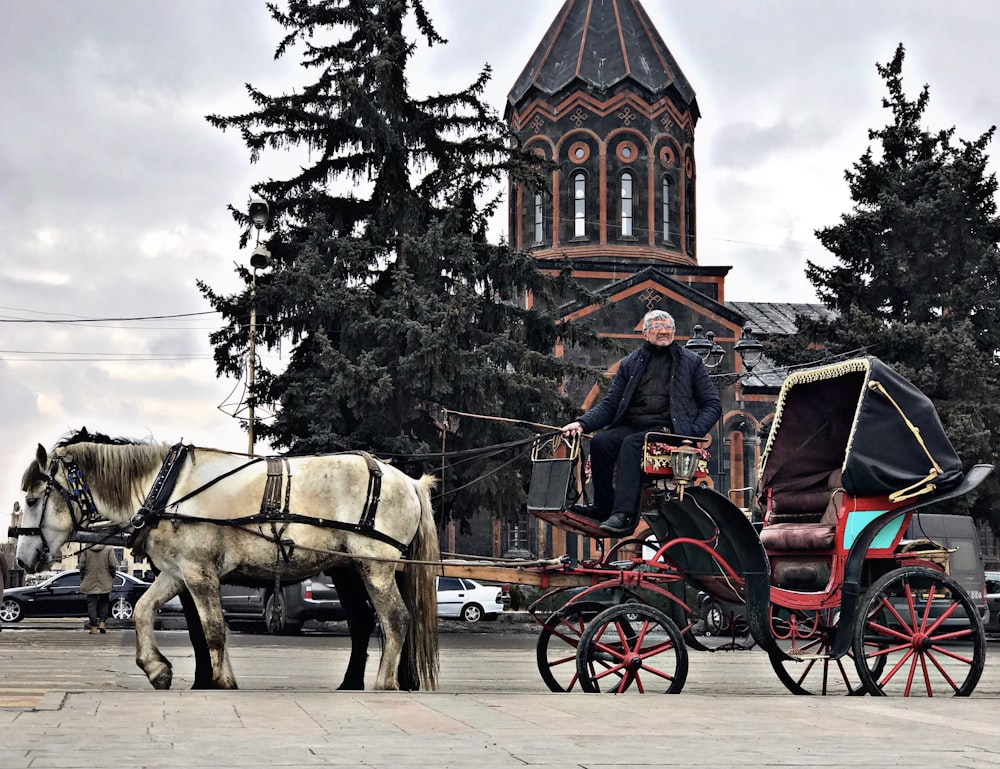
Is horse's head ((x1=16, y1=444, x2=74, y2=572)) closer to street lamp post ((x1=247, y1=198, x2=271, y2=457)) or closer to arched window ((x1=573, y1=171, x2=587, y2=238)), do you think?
street lamp post ((x1=247, y1=198, x2=271, y2=457))

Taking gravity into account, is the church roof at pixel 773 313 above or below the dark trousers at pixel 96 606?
above

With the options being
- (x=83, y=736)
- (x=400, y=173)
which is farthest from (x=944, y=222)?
(x=83, y=736)

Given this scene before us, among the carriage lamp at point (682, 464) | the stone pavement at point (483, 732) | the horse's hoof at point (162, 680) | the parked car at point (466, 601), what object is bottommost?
the stone pavement at point (483, 732)

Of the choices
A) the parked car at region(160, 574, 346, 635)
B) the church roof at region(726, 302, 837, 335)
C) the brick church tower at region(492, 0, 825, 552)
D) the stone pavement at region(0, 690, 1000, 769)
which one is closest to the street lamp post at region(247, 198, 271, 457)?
the parked car at region(160, 574, 346, 635)

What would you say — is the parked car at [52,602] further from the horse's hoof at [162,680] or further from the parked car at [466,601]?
the horse's hoof at [162,680]

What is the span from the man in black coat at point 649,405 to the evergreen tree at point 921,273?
2480 cm

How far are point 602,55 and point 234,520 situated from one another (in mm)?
43774

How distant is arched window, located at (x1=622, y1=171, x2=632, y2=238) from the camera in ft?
164

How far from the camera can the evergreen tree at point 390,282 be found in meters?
26.8

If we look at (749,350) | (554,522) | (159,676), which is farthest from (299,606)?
(159,676)

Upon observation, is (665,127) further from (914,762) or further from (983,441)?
(914,762)

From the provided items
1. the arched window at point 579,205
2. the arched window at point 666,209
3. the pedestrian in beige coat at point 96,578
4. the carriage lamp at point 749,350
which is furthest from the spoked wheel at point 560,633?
the arched window at point 666,209

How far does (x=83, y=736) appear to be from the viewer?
6.39 meters

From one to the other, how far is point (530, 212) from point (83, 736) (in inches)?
1760
